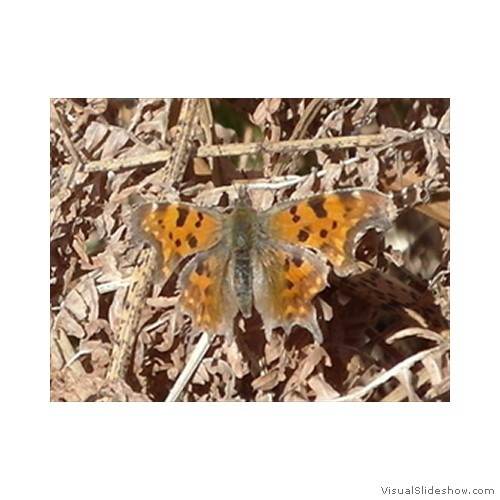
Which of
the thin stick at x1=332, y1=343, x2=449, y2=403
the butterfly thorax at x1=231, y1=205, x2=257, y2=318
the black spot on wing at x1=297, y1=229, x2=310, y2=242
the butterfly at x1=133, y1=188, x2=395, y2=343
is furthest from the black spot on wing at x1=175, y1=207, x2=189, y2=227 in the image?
the thin stick at x1=332, y1=343, x2=449, y2=403

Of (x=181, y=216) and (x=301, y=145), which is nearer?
(x=181, y=216)

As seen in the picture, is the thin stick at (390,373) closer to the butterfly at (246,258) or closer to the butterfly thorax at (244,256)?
the butterfly at (246,258)

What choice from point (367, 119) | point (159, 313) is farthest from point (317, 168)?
point (159, 313)

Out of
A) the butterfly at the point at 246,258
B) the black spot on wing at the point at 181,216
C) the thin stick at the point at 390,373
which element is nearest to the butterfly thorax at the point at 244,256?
the butterfly at the point at 246,258

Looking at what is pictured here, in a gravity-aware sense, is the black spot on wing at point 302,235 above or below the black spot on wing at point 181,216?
below

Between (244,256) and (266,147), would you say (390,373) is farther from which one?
(266,147)

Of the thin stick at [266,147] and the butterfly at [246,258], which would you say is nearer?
the butterfly at [246,258]

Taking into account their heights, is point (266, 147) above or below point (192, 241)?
above

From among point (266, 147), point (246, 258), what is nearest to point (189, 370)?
point (246, 258)

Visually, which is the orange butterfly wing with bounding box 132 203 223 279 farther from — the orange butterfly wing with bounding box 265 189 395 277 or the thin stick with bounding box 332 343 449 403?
the thin stick with bounding box 332 343 449 403

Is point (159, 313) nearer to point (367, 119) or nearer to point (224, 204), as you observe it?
point (224, 204)
